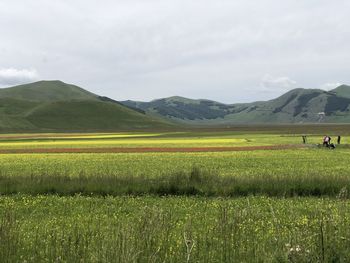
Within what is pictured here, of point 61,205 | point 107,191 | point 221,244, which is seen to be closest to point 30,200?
point 61,205

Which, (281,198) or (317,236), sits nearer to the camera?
(317,236)

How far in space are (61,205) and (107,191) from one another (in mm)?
3354

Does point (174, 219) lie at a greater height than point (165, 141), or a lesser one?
greater

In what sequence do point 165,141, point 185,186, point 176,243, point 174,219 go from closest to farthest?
point 176,243 → point 174,219 → point 185,186 → point 165,141

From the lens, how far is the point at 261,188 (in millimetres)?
20297

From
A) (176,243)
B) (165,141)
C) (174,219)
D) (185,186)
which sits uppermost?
(176,243)

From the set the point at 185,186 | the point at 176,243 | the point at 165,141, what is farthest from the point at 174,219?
the point at 165,141

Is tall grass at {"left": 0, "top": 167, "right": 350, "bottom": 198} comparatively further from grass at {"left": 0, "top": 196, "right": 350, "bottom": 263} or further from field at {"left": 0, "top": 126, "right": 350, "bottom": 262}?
grass at {"left": 0, "top": 196, "right": 350, "bottom": 263}

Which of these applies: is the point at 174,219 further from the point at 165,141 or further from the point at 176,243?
the point at 165,141

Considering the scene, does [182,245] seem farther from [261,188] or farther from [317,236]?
[261,188]

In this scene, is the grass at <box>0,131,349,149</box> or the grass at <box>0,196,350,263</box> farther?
the grass at <box>0,131,349,149</box>

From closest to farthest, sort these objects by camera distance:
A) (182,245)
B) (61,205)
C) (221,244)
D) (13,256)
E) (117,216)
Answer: (13,256), (221,244), (182,245), (117,216), (61,205)

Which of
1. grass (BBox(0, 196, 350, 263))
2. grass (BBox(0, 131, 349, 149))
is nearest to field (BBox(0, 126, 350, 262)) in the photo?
grass (BBox(0, 196, 350, 263))

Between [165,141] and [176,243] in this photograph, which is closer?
[176,243]
